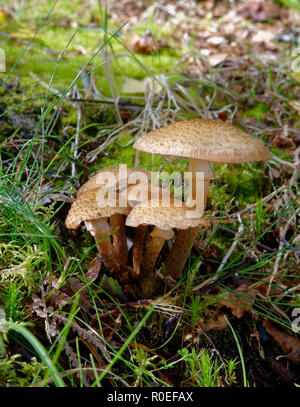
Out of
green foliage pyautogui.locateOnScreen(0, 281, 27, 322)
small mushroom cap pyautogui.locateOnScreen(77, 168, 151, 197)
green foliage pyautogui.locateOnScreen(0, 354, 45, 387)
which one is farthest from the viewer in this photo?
small mushroom cap pyautogui.locateOnScreen(77, 168, 151, 197)

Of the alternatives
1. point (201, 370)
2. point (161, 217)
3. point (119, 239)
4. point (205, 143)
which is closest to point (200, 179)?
point (205, 143)

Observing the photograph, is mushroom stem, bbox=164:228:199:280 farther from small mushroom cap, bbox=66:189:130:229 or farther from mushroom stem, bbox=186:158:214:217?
small mushroom cap, bbox=66:189:130:229

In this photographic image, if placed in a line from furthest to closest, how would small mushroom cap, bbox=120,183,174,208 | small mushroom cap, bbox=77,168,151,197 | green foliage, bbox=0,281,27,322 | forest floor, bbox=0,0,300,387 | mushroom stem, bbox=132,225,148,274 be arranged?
mushroom stem, bbox=132,225,148,274 → small mushroom cap, bbox=77,168,151,197 → small mushroom cap, bbox=120,183,174,208 → forest floor, bbox=0,0,300,387 → green foliage, bbox=0,281,27,322

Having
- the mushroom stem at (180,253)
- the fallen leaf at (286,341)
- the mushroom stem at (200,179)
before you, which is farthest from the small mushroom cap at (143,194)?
the fallen leaf at (286,341)

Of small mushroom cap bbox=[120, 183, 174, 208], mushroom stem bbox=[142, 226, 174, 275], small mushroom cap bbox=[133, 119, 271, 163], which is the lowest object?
mushroom stem bbox=[142, 226, 174, 275]

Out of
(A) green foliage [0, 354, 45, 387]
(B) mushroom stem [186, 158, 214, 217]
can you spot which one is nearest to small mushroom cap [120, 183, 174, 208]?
(B) mushroom stem [186, 158, 214, 217]

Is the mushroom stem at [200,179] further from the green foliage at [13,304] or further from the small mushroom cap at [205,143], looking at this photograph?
the green foliage at [13,304]

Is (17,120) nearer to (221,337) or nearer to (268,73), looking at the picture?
→ (221,337)
